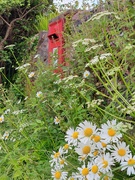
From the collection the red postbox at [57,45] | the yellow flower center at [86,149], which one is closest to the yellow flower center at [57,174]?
the yellow flower center at [86,149]

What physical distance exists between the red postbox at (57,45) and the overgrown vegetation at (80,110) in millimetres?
148

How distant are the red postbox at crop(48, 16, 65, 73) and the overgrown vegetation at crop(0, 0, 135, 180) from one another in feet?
0.49

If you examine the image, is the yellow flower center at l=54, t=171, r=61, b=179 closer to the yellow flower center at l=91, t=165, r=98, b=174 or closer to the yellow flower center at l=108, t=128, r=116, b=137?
the yellow flower center at l=91, t=165, r=98, b=174

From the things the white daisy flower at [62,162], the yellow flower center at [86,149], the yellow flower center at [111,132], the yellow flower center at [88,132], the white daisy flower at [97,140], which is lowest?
the white daisy flower at [62,162]

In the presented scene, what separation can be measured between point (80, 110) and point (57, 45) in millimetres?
1702

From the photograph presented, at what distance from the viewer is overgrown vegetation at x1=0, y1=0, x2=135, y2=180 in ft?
5.50

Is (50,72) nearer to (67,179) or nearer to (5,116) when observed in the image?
(5,116)

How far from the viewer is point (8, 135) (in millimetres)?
2512

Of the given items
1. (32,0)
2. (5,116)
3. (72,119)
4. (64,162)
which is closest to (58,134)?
(72,119)

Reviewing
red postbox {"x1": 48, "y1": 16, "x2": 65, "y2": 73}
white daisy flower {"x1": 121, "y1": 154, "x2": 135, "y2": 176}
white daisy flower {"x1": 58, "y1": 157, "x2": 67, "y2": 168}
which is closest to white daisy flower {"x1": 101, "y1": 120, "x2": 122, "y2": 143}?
white daisy flower {"x1": 121, "y1": 154, "x2": 135, "y2": 176}

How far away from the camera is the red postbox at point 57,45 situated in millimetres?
3191

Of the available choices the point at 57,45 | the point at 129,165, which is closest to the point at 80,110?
the point at 129,165

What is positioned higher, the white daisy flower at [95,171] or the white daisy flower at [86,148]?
the white daisy flower at [86,148]

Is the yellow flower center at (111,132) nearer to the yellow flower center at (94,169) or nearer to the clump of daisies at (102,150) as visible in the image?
the clump of daisies at (102,150)
